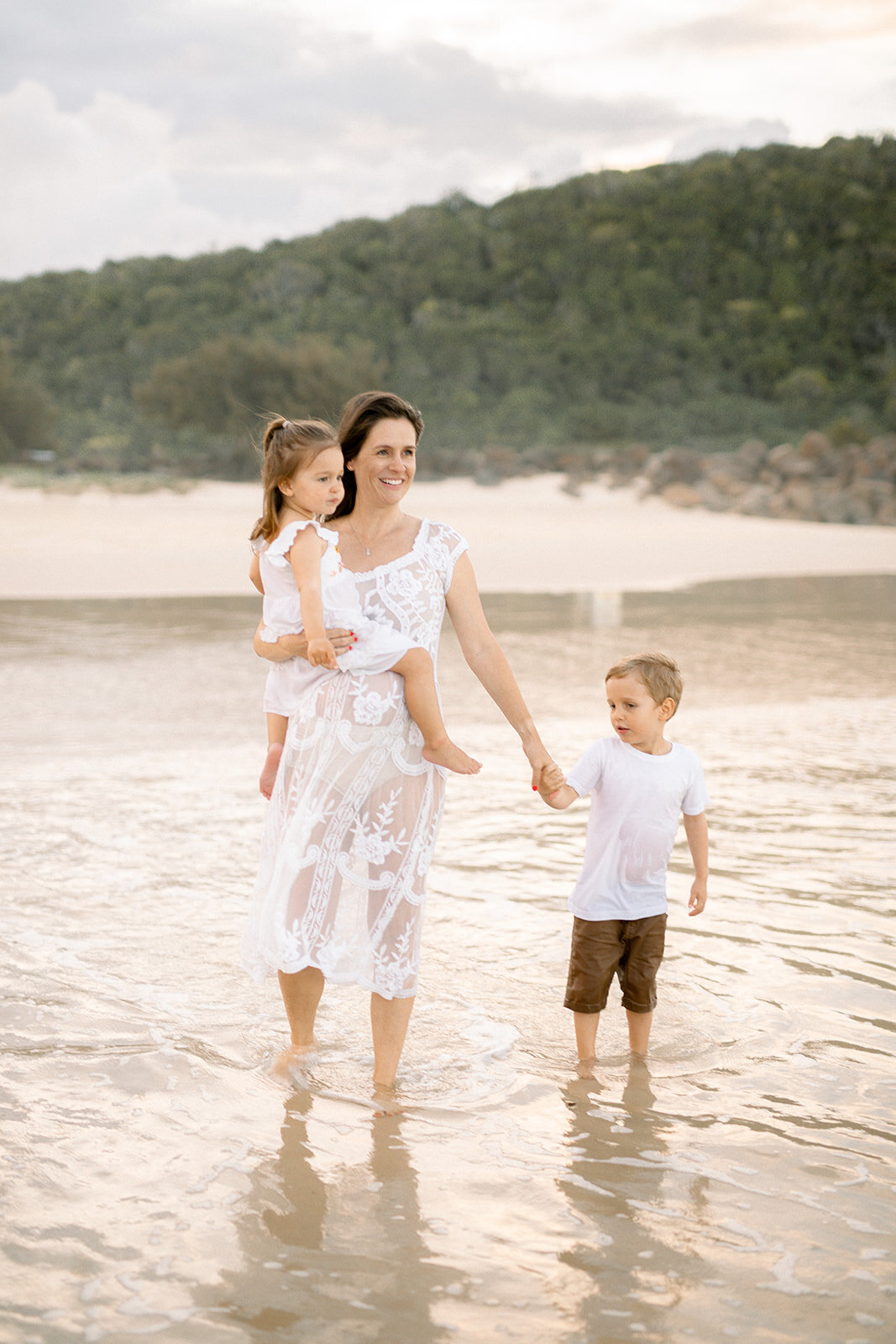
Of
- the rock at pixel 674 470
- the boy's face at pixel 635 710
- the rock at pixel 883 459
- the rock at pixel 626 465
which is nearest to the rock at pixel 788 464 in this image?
the rock at pixel 883 459

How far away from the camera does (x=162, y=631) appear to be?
12.4 m

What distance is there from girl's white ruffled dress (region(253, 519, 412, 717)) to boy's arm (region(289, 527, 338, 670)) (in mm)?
22

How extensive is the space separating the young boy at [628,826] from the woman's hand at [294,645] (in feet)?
2.16

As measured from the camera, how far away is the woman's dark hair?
3242 mm

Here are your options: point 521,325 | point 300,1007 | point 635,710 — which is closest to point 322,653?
point 635,710

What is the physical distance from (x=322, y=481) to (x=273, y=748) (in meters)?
0.75

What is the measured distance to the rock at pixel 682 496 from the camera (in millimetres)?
26297

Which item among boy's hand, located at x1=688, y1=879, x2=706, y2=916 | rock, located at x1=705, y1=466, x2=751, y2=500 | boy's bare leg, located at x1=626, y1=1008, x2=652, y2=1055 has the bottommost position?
boy's bare leg, located at x1=626, y1=1008, x2=652, y2=1055

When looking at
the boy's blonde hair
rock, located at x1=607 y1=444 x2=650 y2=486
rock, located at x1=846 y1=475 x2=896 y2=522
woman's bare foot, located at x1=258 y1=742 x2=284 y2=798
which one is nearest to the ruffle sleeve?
woman's bare foot, located at x1=258 y1=742 x2=284 y2=798

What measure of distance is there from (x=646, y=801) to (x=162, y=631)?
31.7ft

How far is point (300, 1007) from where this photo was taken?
348 cm

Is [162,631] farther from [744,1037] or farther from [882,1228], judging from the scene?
[882,1228]

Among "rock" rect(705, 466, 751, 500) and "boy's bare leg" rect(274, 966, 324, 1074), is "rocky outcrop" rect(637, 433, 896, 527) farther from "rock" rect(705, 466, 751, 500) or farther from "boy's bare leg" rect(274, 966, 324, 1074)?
"boy's bare leg" rect(274, 966, 324, 1074)

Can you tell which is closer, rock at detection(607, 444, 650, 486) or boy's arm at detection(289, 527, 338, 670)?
boy's arm at detection(289, 527, 338, 670)
